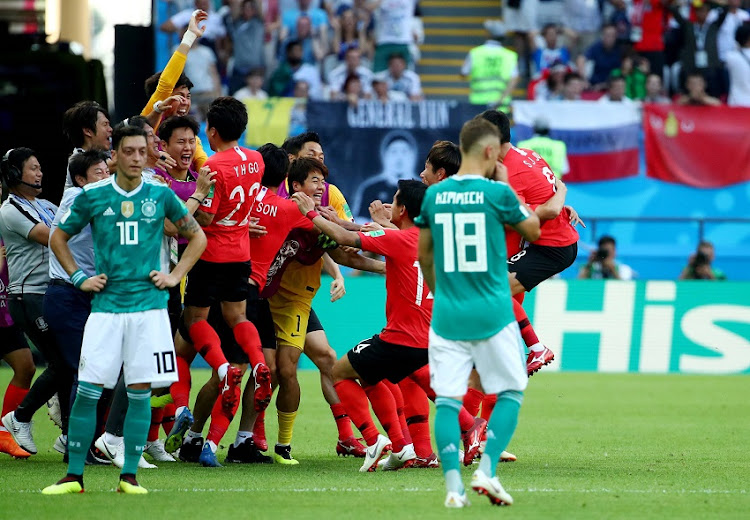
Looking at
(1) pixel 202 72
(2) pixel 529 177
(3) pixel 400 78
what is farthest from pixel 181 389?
(3) pixel 400 78

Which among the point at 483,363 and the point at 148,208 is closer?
the point at 483,363

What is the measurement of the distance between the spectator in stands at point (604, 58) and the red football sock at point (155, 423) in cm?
1442

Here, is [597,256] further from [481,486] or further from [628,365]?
[481,486]

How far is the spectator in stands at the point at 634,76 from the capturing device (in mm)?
21766

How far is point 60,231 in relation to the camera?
7258 millimetres

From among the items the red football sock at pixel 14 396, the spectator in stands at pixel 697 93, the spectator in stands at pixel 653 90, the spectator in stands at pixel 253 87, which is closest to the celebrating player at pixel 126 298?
the red football sock at pixel 14 396

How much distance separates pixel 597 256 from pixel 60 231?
12.6 meters

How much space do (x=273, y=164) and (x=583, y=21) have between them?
15.2 meters

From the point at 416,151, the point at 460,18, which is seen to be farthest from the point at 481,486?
the point at 460,18

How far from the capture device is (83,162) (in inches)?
341

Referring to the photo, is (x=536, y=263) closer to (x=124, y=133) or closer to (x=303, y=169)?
(x=303, y=169)

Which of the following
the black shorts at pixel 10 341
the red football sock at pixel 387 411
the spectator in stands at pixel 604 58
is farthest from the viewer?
the spectator in stands at pixel 604 58

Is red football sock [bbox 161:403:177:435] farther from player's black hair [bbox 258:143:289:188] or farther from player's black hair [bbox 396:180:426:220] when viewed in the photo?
player's black hair [bbox 396:180:426:220]

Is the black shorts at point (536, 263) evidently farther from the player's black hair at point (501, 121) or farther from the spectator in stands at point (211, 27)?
the spectator in stands at point (211, 27)
